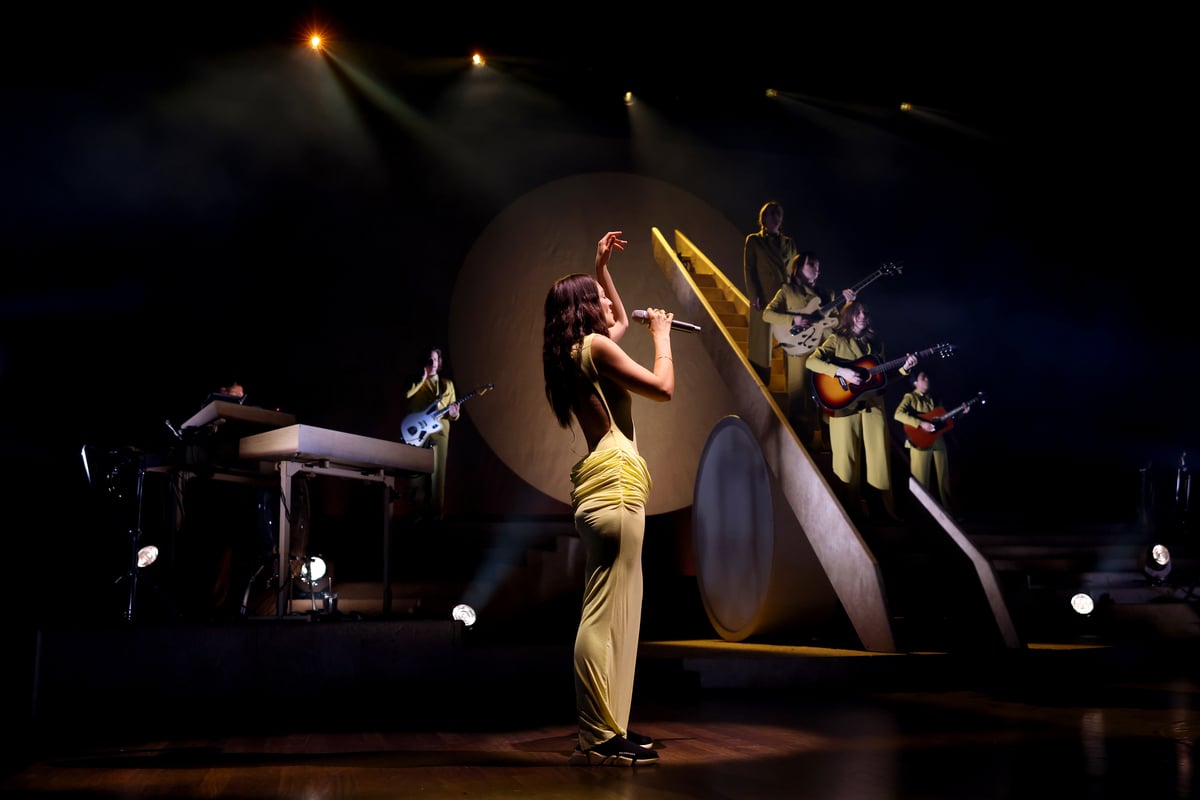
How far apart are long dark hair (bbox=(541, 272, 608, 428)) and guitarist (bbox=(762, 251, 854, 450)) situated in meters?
4.45

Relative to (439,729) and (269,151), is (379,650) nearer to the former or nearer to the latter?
(439,729)

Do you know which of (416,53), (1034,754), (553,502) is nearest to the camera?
(1034,754)

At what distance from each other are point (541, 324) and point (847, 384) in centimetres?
574

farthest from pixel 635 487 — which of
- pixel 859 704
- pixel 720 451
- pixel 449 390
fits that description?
pixel 449 390

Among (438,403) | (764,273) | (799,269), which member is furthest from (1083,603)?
(438,403)

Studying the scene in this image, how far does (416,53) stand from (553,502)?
5.62m

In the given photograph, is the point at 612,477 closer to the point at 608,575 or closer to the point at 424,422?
the point at 608,575

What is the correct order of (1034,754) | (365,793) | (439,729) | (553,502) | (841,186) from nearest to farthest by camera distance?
(365,793) < (1034,754) < (439,729) < (553,502) < (841,186)

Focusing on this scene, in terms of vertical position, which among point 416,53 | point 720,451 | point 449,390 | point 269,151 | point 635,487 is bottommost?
point 635,487

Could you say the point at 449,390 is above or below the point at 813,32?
below

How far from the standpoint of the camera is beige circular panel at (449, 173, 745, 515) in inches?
495

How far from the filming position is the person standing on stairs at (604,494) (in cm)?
316

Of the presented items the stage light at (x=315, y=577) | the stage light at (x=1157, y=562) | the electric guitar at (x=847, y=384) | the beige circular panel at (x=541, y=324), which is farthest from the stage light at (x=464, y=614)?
the beige circular panel at (x=541, y=324)

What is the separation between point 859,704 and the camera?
4.82 meters
